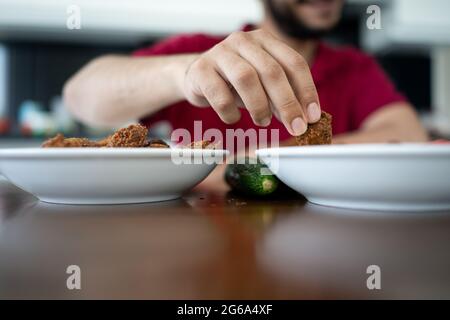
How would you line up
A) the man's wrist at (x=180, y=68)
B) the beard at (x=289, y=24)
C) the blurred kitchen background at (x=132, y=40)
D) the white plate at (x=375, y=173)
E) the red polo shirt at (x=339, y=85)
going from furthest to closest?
1. the blurred kitchen background at (x=132, y=40)
2. the beard at (x=289, y=24)
3. the red polo shirt at (x=339, y=85)
4. the man's wrist at (x=180, y=68)
5. the white plate at (x=375, y=173)

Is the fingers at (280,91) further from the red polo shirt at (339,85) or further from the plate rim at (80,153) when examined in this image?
the red polo shirt at (339,85)

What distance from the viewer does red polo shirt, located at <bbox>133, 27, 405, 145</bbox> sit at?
4.19 feet

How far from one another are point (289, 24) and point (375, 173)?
4.01ft

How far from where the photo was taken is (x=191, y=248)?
0.27 metres

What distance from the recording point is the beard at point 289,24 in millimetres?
1421

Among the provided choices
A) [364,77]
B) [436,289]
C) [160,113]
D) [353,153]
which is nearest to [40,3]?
[160,113]

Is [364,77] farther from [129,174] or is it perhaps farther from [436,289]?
[436,289]

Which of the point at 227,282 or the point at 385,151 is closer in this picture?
the point at 227,282

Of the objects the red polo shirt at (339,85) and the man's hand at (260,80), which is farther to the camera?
the red polo shirt at (339,85)

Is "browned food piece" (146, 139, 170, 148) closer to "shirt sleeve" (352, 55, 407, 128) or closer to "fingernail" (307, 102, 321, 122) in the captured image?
"fingernail" (307, 102, 321, 122)

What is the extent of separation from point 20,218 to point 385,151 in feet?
1.11

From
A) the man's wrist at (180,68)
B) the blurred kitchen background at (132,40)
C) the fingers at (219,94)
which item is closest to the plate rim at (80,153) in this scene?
the fingers at (219,94)

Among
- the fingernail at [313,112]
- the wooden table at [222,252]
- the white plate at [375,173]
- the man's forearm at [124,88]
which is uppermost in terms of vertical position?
the man's forearm at [124,88]

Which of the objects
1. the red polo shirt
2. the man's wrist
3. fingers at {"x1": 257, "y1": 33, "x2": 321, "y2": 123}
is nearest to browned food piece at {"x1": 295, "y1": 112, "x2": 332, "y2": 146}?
fingers at {"x1": 257, "y1": 33, "x2": 321, "y2": 123}
